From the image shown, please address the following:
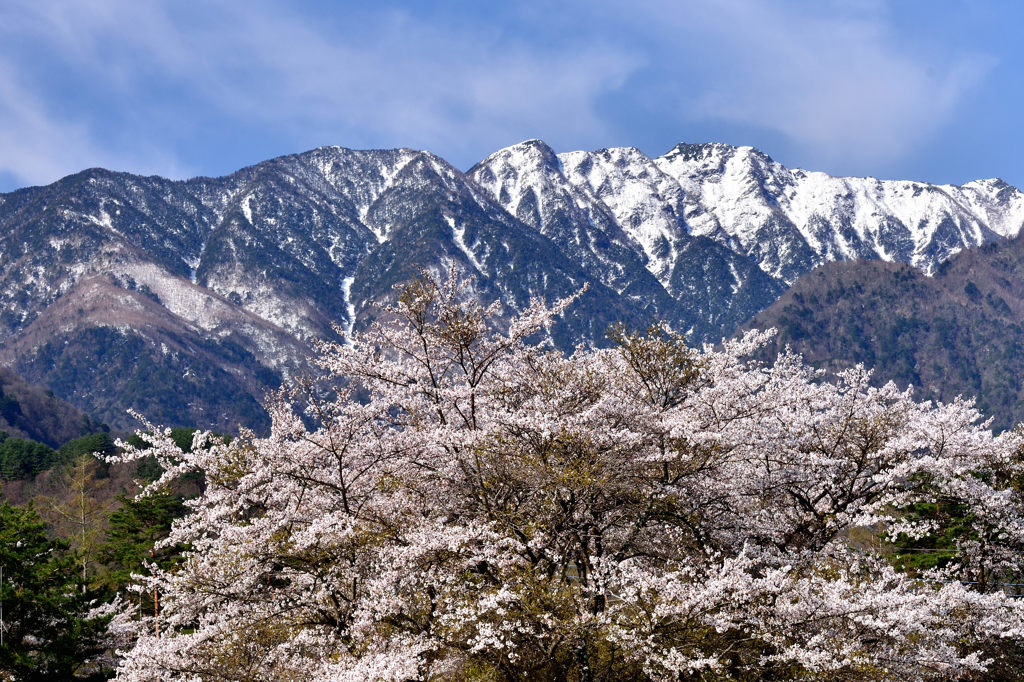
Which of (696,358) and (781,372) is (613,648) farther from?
(781,372)

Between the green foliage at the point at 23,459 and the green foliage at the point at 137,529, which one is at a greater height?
the green foliage at the point at 23,459

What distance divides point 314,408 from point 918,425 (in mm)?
15838

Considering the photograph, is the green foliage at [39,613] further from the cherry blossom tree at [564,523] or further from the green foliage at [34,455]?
the green foliage at [34,455]

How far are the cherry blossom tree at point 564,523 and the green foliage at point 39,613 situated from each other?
603 cm

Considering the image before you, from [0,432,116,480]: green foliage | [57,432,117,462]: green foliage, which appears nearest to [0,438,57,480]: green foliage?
[0,432,116,480]: green foliage

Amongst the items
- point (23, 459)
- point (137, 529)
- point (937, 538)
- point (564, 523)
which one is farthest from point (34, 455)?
point (937, 538)

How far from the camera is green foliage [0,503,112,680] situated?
2222 centimetres

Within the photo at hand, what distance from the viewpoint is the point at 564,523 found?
52.0ft

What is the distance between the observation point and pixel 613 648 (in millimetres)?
15047

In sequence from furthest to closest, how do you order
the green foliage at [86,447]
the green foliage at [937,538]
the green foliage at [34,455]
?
the green foliage at [86,447], the green foliage at [34,455], the green foliage at [937,538]

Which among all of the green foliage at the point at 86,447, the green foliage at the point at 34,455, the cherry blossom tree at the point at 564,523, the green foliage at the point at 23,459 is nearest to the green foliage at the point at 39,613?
the cherry blossom tree at the point at 564,523

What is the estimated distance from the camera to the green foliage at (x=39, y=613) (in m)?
22.2

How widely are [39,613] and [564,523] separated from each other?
17477mm

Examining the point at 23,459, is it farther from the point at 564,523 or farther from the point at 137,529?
the point at 564,523
